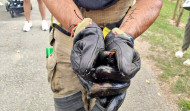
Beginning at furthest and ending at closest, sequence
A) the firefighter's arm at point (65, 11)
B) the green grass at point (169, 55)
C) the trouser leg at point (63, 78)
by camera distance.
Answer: the green grass at point (169, 55) → the trouser leg at point (63, 78) → the firefighter's arm at point (65, 11)

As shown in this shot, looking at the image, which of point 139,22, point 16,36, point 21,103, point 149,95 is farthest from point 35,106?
point 16,36

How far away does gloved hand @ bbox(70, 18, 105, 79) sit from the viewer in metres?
1.11

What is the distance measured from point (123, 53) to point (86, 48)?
0.78ft

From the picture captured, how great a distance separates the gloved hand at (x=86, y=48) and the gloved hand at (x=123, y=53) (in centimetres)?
9

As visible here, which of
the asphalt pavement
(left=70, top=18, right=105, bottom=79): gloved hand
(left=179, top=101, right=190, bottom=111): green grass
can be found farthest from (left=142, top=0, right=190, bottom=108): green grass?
(left=70, top=18, right=105, bottom=79): gloved hand

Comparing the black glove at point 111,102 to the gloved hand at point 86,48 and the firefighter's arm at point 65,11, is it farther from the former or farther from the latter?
the firefighter's arm at point 65,11

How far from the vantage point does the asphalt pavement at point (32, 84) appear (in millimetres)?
3266

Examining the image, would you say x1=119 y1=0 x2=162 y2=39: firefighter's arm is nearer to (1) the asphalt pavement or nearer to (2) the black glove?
(2) the black glove

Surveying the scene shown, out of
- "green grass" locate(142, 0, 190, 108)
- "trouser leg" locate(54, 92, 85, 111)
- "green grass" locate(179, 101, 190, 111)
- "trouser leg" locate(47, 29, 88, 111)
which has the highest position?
"trouser leg" locate(47, 29, 88, 111)

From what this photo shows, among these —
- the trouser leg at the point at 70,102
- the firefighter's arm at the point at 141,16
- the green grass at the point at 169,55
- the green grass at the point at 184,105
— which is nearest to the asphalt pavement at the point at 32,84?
the green grass at the point at 184,105

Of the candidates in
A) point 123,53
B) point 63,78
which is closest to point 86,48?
point 123,53

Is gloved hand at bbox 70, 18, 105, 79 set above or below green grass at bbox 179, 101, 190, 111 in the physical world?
above

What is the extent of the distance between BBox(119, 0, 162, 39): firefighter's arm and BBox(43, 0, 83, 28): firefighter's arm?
1.38 feet

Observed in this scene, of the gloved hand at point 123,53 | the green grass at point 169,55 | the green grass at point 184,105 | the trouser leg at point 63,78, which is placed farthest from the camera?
the green grass at point 169,55
